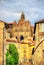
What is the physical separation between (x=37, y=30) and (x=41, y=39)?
2.97 feet

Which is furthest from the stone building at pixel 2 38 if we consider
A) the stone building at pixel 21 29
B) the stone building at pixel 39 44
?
the stone building at pixel 21 29

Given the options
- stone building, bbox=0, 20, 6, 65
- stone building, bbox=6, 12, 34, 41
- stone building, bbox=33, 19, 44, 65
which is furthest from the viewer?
stone building, bbox=6, 12, 34, 41

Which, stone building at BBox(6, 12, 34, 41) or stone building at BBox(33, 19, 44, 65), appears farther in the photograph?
stone building at BBox(6, 12, 34, 41)

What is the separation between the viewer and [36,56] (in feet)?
76.4

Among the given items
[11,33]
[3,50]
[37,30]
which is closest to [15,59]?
[37,30]

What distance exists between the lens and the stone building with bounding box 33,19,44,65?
22828mm

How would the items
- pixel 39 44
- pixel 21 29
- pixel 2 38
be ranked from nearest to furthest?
1. pixel 2 38
2. pixel 39 44
3. pixel 21 29

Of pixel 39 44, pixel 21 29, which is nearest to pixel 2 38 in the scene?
pixel 39 44

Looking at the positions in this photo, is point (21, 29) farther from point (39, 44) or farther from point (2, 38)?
point (2, 38)

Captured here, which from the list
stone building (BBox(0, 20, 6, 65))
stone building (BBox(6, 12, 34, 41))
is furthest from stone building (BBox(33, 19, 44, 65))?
stone building (BBox(6, 12, 34, 41))

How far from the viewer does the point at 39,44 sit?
22953mm

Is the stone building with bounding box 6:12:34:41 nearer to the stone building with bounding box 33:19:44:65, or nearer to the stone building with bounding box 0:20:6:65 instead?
the stone building with bounding box 33:19:44:65

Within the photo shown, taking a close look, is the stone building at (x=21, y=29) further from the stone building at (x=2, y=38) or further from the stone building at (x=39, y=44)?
the stone building at (x=2, y=38)

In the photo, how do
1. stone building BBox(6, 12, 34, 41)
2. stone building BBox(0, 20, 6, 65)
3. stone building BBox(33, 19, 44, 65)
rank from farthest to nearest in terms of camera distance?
stone building BBox(6, 12, 34, 41)
stone building BBox(33, 19, 44, 65)
stone building BBox(0, 20, 6, 65)
